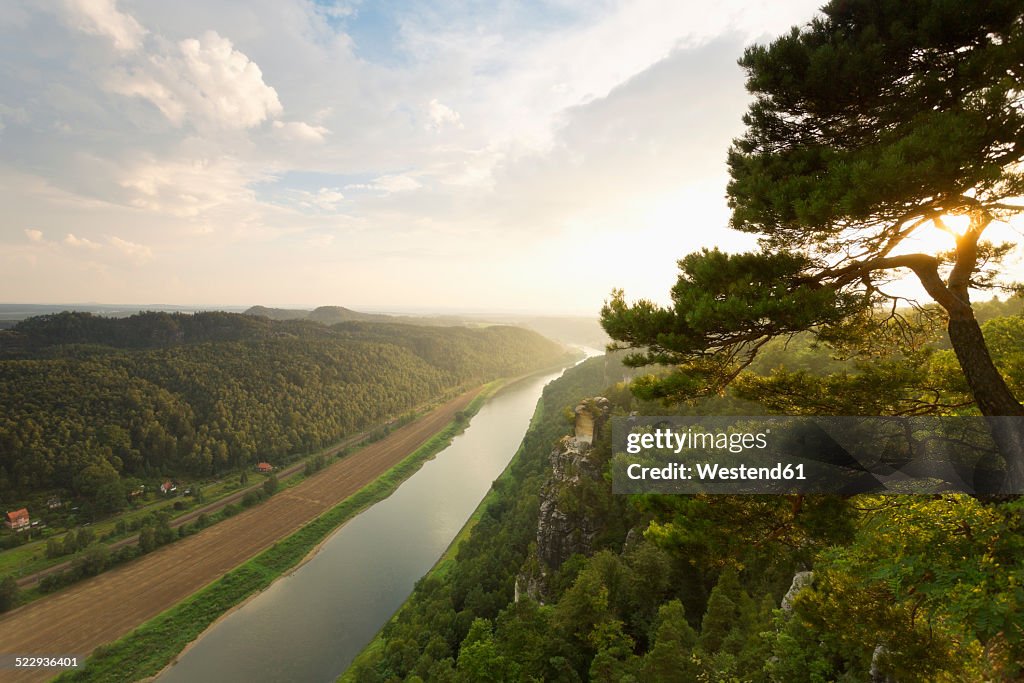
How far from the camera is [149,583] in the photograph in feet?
107

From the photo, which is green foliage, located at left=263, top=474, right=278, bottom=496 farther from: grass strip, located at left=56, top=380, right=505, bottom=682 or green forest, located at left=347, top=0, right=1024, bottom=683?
green forest, located at left=347, top=0, right=1024, bottom=683

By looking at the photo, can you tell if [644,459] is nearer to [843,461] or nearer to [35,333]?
[843,461]

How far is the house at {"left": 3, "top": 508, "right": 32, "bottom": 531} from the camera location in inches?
1586

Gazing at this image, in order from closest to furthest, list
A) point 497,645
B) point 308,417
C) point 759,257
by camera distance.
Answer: point 759,257 → point 497,645 → point 308,417

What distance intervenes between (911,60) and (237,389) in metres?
81.8

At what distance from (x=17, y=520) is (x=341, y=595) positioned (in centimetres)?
3593

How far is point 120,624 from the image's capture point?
2834cm

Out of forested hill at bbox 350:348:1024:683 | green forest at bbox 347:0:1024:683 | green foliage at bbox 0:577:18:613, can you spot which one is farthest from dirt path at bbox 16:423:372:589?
green forest at bbox 347:0:1024:683

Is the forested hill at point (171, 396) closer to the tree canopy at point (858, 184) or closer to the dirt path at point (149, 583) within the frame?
the dirt path at point (149, 583)

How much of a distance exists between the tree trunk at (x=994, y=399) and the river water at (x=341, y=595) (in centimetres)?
3035

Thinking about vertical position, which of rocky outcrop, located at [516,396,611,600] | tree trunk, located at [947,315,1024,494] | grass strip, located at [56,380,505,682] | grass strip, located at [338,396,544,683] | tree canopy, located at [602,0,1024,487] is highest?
tree canopy, located at [602,0,1024,487]

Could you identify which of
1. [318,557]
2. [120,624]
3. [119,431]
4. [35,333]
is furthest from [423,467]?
[35,333]

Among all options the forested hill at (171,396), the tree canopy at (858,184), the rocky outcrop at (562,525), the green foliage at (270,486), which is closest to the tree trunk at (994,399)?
the tree canopy at (858,184)

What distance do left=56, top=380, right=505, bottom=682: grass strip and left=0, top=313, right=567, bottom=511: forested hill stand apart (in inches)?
843
